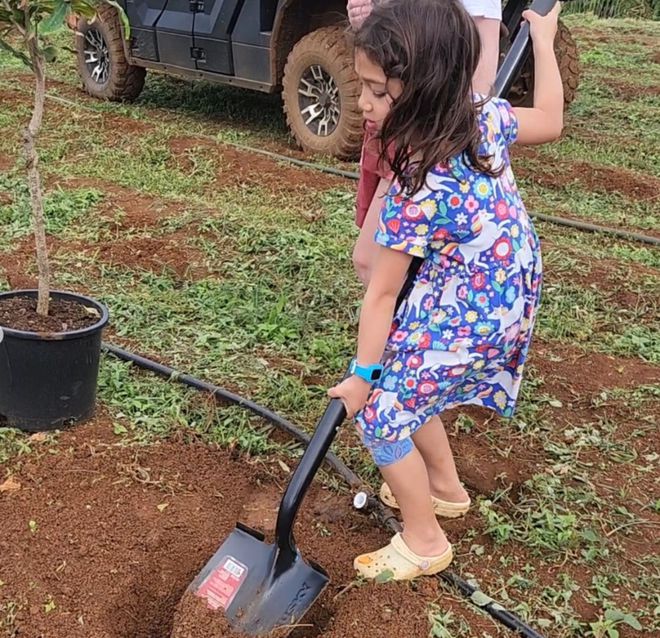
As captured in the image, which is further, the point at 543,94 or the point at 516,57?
the point at 516,57

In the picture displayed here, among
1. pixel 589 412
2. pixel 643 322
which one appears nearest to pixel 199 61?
pixel 643 322

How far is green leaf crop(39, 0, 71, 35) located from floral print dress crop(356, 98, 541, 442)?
1226 mm

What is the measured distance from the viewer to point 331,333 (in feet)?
12.1

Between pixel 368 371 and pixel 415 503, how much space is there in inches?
16.2

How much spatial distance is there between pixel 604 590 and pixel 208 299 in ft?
7.07

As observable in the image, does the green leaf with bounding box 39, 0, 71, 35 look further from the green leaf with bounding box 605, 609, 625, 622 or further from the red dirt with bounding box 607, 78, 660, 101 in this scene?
the red dirt with bounding box 607, 78, 660, 101

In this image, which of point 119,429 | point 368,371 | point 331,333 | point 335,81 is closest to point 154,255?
point 331,333

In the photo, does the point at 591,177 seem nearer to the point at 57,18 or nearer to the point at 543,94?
the point at 543,94

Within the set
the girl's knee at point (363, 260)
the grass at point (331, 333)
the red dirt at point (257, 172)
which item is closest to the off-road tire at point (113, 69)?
the grass at point (331, 333)

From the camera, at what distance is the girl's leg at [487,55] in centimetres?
242

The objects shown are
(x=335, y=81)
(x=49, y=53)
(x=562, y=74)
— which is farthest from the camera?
(x=562, y=74)

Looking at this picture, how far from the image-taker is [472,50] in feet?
5.78

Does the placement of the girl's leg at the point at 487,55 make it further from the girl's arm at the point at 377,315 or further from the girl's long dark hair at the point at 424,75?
the girl's arm at the point at 377,315

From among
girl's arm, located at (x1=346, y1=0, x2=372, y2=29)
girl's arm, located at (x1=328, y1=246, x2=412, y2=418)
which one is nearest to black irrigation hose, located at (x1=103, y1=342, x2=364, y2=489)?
girl's arm, located at (x1=328, y1=246, x2=412, y2=418)
